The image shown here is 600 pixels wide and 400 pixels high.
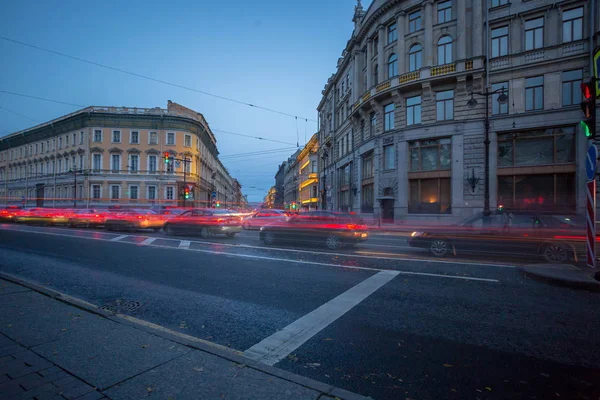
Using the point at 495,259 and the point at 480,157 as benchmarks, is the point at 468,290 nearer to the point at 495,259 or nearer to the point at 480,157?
Result: the point at 495,259

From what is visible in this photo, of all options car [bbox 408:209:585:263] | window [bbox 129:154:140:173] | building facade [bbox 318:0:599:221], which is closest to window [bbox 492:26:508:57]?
building facade [bbox 318:0:599:221]

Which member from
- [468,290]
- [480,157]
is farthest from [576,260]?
[480,157]

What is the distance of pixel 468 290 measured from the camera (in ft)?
19.9

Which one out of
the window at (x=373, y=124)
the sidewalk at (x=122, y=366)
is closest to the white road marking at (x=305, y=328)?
the sidewalk at (x=122, y=366)

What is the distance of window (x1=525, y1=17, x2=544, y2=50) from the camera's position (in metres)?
22.3

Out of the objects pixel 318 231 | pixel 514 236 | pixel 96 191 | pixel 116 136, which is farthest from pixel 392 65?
pixel 96 191

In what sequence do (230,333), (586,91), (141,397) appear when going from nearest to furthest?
(141,397), (230,333), (586,91)

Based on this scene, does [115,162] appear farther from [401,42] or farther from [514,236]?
[514,236]

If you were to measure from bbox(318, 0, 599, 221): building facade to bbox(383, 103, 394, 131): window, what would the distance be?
12 centimetres

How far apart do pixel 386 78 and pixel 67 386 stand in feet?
101

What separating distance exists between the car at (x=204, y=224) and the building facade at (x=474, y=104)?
15671mm

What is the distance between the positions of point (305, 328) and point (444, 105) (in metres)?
25.7

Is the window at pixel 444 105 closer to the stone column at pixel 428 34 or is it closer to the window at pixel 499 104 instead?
the stone column at pixel 428 34

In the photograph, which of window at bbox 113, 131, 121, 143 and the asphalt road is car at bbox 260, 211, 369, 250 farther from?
window at bbox 113, 131, 121, 143
